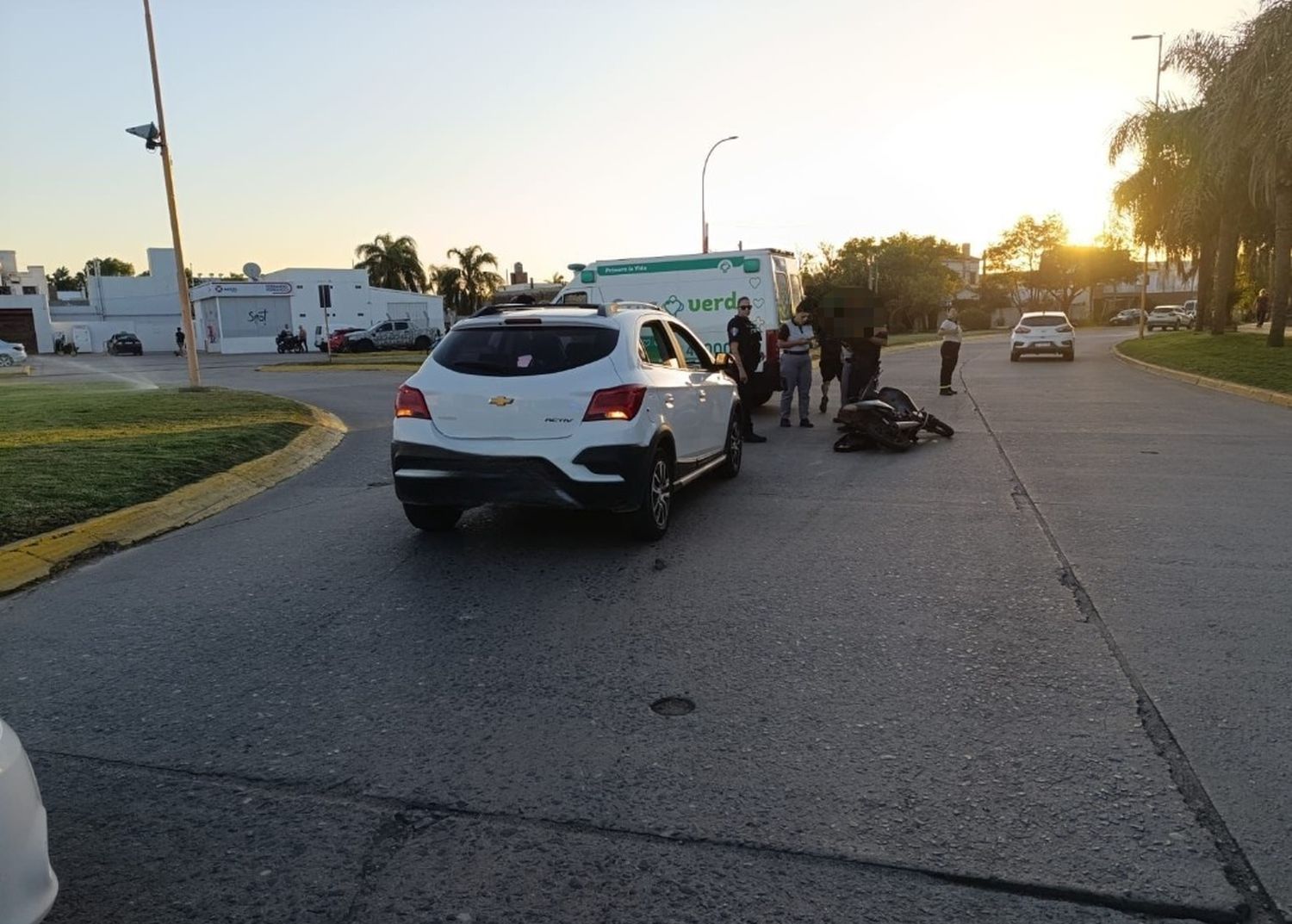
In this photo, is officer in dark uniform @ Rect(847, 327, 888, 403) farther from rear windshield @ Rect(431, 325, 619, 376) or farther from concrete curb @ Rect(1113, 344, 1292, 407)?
concrete curb @ Rect(1113, 344, 1292, 407)

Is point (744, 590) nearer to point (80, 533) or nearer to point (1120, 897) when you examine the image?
point (1120, 897)

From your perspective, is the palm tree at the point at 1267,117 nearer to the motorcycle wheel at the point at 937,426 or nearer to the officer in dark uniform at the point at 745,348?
the motorcycle wheel at the point at 937,426

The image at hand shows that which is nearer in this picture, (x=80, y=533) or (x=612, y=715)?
(x=612, y=715)

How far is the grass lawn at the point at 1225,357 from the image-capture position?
19.1m

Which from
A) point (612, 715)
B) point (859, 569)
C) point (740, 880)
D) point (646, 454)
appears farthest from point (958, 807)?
point (646, 454)

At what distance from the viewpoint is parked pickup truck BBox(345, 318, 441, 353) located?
49.0 metres

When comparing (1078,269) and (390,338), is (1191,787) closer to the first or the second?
(390,338)

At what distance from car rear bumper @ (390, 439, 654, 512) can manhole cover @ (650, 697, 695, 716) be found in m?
2.54

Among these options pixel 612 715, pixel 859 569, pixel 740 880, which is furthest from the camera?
pixel 859 569

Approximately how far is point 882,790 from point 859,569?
9.51 feet

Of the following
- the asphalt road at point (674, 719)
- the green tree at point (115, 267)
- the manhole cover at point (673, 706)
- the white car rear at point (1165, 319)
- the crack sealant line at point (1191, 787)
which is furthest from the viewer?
the green tree at point (115, 267)

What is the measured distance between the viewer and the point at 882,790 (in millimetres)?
3348

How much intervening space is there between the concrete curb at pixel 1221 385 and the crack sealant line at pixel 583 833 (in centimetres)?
1583

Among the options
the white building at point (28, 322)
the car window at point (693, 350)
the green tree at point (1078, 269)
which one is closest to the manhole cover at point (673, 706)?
the car window at point (693, 350)
